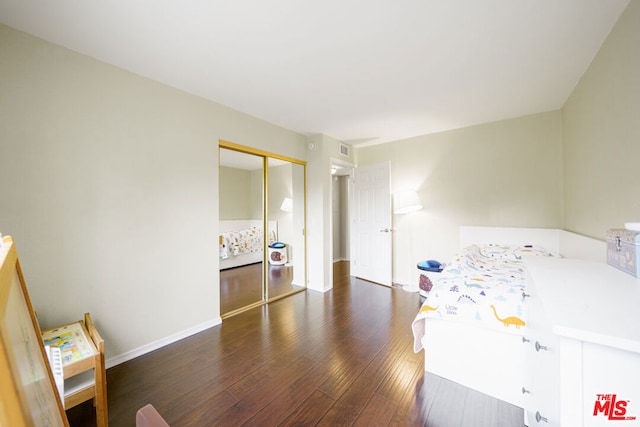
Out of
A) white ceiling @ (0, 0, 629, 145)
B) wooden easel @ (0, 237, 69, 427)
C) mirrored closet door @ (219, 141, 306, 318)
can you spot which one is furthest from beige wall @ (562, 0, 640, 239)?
mirrored closet door @ (219, 141, 306, 318)

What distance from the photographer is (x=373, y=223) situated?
414 centimetres

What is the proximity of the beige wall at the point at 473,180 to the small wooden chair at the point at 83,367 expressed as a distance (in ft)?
12.3

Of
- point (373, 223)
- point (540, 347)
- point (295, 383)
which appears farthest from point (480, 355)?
point (373, 223)

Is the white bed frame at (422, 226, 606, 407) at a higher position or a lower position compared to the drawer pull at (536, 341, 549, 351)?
lower

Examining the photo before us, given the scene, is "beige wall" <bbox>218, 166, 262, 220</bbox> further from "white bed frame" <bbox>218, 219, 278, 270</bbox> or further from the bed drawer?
the bed drawer

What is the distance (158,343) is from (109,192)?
140cm

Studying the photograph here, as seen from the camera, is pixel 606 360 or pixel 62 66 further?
pixel 62 66

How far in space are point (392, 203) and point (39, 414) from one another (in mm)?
4165

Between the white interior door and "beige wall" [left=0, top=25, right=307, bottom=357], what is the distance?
2468 mm

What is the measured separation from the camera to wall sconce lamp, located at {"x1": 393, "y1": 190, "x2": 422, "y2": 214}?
3689 millimetres

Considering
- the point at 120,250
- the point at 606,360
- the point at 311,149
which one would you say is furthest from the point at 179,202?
the point at 606,360

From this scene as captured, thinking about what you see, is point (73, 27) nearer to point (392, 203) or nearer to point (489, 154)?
point (392, 203)

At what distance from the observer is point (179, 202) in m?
2.36

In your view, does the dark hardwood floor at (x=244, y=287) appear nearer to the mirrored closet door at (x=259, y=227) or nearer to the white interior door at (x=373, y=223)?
the mirrored closet door at (x=259, y=227)
